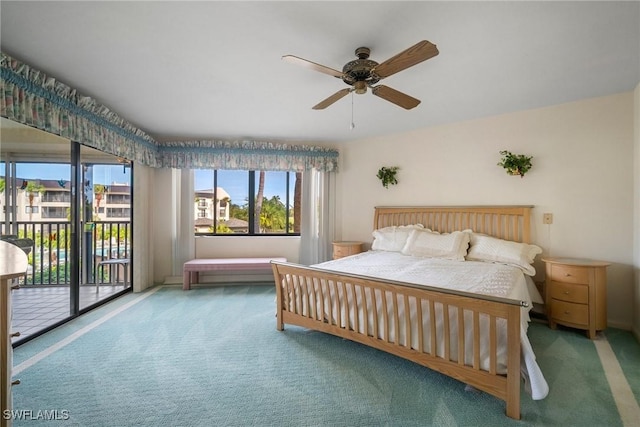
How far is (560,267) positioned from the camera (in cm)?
254

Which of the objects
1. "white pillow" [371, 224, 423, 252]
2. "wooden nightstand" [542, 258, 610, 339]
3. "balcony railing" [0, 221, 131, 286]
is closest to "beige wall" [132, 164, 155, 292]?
"balcony railing" [0, 221, 131, 286]

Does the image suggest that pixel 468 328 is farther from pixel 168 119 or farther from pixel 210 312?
pixel 168 119

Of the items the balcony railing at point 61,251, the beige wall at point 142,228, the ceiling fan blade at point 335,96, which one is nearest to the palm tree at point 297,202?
the beige wall at point 142,228

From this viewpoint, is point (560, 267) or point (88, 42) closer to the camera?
point (88, 42)

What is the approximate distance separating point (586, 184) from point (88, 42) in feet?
15.4

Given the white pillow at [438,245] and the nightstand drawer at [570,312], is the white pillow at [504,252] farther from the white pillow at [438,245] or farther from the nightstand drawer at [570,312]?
the nightstand drawer at [570,312]

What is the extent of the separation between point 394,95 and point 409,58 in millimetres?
504

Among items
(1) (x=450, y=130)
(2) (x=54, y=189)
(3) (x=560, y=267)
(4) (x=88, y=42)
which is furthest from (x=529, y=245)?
(2) (x=54, y=189)

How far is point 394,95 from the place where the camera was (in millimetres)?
2053

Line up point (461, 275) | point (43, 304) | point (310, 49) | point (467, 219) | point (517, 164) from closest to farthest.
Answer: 1. point (310, 49)
2. point (461, 275)
3. point (517, 164)
4. point (43, 304)
5. point (467, 219)

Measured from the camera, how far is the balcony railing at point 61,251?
3.64 metres

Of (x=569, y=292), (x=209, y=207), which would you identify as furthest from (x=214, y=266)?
(x=569, y=292)

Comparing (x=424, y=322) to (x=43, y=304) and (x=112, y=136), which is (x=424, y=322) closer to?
(x=112, y=136)

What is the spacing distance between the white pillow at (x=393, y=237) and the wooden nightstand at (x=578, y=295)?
1485 millimetres
